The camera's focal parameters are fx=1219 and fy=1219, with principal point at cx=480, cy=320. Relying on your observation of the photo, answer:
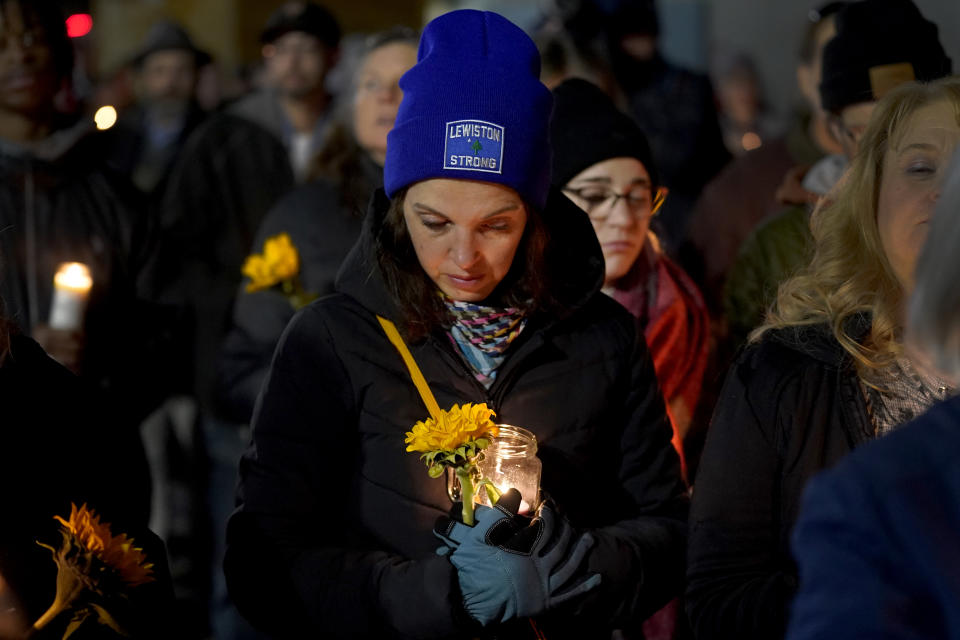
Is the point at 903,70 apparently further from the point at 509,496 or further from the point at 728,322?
the point at 509,496

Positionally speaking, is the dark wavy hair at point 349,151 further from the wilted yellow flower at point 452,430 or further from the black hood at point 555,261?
the wilted yellow flower at point 452,430

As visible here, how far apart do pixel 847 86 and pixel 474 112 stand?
1.79m

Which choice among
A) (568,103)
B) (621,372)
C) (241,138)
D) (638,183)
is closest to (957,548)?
(621,372)

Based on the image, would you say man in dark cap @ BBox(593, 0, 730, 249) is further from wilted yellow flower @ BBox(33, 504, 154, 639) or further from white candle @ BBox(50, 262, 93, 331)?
wilted yellow flower @ BBox(33, 504, 154, 639)

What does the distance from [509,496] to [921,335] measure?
4.10ft

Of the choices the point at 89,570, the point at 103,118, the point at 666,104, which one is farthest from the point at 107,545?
the point at 666,104

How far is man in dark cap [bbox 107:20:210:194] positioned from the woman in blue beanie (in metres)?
5.60

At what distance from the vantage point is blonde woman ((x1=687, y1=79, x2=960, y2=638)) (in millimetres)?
2467

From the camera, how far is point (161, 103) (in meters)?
8.75

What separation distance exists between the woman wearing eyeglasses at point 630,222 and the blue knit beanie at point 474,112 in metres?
0.78

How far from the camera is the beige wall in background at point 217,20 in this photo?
14711mm

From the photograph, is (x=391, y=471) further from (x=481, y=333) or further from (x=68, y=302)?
(x=68, y=302)

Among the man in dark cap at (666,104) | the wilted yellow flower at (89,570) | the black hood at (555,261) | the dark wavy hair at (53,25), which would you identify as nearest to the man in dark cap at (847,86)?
the black hood at (555,261)

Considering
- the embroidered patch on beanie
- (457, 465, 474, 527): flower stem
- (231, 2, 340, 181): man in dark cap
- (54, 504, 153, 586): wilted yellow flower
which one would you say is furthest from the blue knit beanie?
(231, 2, 340, 181): man in dark cap
